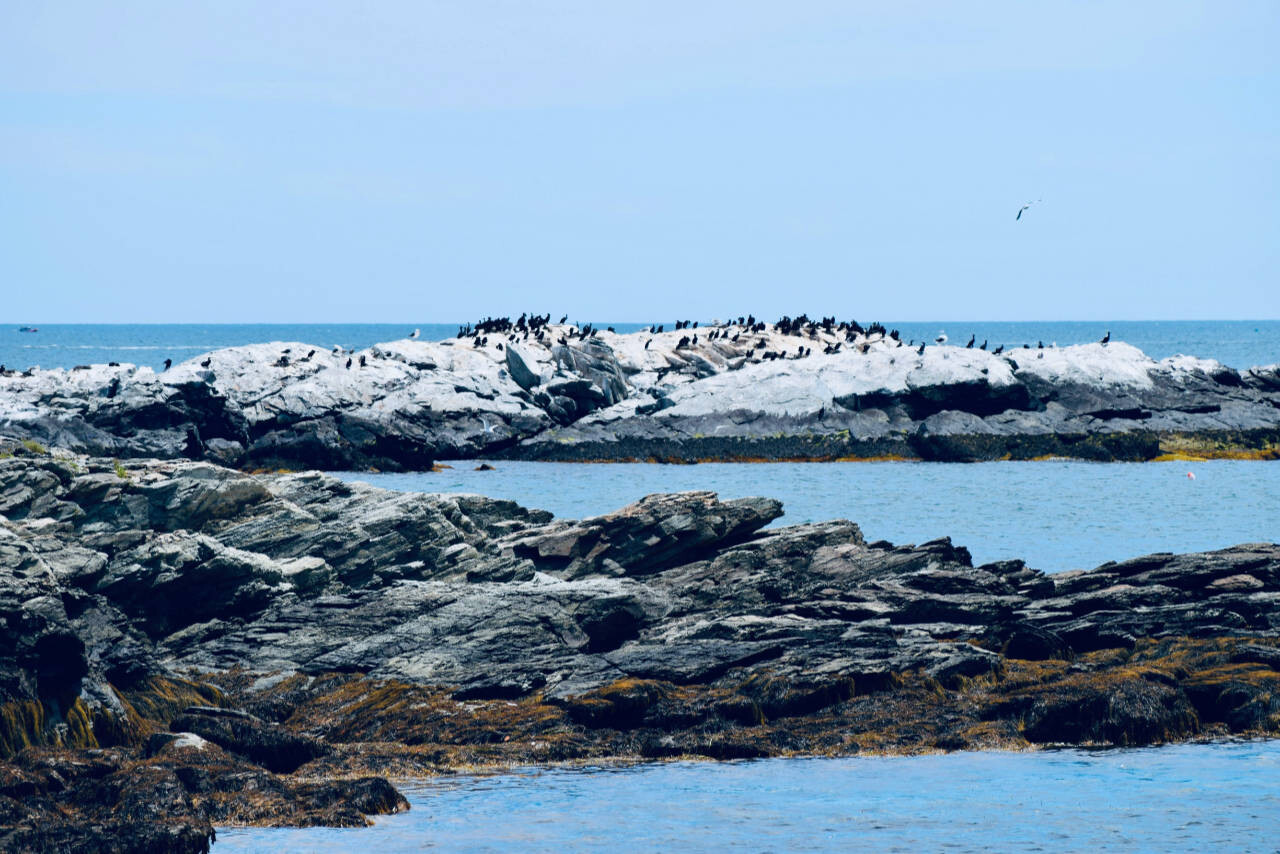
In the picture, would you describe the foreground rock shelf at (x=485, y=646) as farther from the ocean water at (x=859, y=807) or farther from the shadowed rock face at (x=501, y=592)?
the ocean water at (x=859, y=807)

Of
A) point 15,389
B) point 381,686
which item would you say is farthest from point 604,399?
point 381,686

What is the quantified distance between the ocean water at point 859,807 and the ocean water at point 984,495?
2108 cm

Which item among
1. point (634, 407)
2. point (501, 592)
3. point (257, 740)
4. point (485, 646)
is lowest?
point (257, 740)

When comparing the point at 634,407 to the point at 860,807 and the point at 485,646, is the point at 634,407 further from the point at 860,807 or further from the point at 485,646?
the point at 860,807

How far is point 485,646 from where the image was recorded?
2425cm

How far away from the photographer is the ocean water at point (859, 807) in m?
16.4

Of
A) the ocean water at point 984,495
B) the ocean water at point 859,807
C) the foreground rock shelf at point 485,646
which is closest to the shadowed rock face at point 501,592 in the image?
the foreground rock shelf at point 485,646

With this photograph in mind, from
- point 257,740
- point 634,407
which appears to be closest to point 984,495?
point 634,407

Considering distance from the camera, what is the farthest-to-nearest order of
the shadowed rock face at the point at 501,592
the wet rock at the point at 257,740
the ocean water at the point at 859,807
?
the shadowed rock face at the point at 501,592
the wet rock at the point at 257,740
the ocean water at the point at 859,807

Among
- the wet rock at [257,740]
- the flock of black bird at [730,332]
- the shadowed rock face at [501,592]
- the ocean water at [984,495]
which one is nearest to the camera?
the wet rock at [257,740]

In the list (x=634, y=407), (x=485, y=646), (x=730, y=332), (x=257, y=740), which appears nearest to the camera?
(x=257, y=740)

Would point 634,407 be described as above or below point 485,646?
above

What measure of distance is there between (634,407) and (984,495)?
2352 centimetres

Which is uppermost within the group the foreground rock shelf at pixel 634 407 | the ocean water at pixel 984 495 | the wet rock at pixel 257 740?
the foreground rock shelf at pixel 634 407
